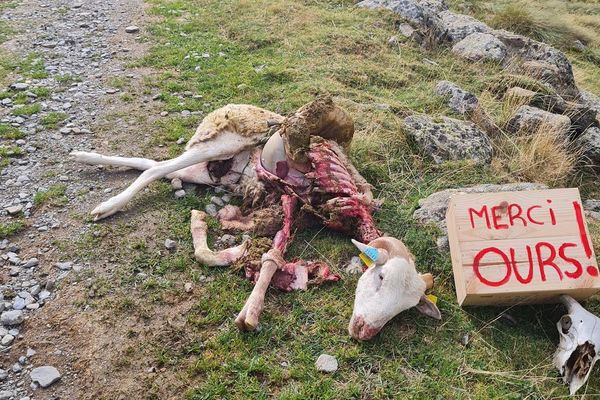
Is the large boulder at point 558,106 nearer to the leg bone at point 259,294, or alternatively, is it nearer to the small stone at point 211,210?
the small stone at point 211,210

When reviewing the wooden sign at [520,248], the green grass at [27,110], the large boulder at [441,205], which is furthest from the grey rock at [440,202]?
the green grass at [27,110]

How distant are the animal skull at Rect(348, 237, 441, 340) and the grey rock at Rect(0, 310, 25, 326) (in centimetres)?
257

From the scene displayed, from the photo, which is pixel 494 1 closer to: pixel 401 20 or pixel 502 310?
pixel 401 20

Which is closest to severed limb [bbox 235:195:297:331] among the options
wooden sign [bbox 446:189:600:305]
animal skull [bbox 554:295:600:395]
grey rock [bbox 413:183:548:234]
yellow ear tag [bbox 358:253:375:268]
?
yellow ear tag [bbox 358:253:375:268]

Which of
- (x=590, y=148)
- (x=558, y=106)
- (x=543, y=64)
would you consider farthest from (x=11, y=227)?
(x=543, y=64)

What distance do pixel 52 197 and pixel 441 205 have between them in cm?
397

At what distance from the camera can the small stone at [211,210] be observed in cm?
545

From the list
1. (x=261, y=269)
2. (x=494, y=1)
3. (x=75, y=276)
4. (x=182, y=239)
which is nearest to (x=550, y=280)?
(x=261, y=269)

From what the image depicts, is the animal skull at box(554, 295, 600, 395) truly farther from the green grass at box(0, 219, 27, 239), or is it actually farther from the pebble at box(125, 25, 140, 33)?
the pebble at box(125, 25, 140, 33)

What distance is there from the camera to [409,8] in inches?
438

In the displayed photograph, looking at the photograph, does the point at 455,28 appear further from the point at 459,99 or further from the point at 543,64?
the point at 459,99

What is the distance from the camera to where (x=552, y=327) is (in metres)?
4.36

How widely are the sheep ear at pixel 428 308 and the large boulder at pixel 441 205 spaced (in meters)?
0.76

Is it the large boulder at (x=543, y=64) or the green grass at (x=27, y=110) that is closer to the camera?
the green grass at (x=27, y=110)
